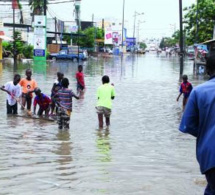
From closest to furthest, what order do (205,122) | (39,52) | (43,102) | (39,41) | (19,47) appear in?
(205,122)
(43,102)
(39,41)
(39,52)
(19,47)

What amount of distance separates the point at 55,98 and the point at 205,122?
7652 mm

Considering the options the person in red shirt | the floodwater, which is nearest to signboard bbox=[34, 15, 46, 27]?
the person in red shirt

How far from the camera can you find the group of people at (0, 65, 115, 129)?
11078 mm

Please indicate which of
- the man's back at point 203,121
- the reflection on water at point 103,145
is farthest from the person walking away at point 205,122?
the reflection on water at point 103,145

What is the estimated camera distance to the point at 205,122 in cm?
372

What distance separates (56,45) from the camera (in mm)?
70250

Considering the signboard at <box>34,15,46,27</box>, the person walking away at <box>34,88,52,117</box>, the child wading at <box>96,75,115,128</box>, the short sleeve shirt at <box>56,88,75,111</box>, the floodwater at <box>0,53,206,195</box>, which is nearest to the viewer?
the floodwater at <box>0,53,206,195</box>

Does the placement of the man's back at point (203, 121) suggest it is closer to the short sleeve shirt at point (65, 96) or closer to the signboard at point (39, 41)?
the short sleeve shirt at point (65, 96)

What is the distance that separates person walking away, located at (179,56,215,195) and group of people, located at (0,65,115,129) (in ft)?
24.1

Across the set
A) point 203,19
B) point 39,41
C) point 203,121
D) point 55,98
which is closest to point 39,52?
point 39,41

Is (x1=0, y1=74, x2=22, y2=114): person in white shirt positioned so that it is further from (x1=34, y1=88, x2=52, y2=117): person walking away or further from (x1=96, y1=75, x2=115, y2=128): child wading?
(x1=96, y1=75, x2=115, y2=128): child wading

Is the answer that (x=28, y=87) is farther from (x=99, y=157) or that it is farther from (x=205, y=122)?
(x=205, y=122)

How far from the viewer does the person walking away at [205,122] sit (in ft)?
11.9

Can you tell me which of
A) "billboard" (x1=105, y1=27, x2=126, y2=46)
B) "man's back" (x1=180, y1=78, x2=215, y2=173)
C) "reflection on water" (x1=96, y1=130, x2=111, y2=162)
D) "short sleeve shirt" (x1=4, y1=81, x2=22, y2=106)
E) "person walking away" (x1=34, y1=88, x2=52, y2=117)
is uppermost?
"billboard" (x1=105, y1=27, x2=126, y2=46)
